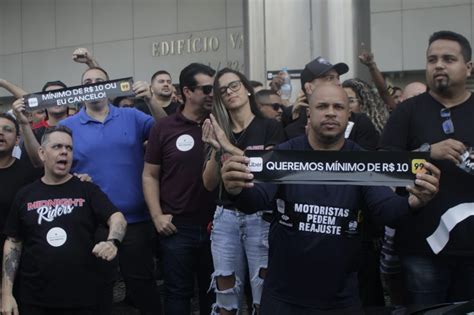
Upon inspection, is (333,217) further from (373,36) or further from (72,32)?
(72,32)

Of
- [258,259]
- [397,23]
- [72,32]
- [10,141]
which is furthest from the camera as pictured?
[72,32]

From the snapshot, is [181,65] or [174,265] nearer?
[174,265]

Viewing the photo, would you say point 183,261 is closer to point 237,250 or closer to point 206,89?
point 237,250

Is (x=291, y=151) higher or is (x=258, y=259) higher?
(x=291, y=151)

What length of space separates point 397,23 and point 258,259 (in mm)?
10162

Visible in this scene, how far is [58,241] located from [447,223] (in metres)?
2.60

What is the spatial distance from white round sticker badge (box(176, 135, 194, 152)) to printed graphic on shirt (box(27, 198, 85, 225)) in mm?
921

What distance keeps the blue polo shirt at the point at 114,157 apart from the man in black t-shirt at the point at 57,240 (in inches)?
18.7

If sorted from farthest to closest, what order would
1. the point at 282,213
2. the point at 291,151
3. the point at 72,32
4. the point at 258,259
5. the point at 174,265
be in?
the point at 72,32 → the point at 174,265 → the point at 258,259 → the point at 282,213 → the point at 291,151

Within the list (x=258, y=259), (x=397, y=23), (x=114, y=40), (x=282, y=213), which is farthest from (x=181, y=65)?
(x=282, y=213)

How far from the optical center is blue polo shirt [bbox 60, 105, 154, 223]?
5.44 meters

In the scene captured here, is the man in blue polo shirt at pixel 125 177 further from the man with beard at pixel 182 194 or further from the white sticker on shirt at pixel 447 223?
the white sticker on shirt at pixel 447 223

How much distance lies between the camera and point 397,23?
13.7 metres

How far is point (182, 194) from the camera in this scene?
5246 mm
